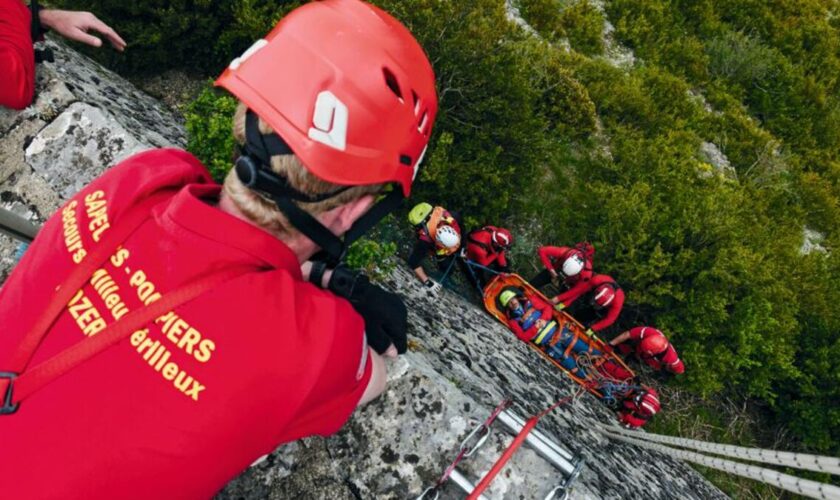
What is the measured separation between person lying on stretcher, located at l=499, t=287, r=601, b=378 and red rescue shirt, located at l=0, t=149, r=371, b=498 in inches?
248

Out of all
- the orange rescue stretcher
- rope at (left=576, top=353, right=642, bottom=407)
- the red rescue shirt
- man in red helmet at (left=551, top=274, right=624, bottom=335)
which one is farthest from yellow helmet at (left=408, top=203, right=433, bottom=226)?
the red rescue shirt

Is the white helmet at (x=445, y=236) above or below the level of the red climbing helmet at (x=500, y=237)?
above

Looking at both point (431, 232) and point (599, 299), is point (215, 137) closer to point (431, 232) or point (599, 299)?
point (431, 232)

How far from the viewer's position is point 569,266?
24.6ft

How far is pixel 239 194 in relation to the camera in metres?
1.74

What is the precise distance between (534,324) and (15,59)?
21.8ft

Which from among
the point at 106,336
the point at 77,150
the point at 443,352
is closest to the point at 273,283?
the point at 106,336

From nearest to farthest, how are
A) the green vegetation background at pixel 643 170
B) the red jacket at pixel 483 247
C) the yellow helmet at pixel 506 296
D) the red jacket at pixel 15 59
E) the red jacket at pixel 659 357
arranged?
the red jacket at pixel 15 59
the green vegetation background at pixel 643 170
the red jacket at pixel 659 357
the red jacket at pixel 483 247
the yellow helmet at pixel 506 296

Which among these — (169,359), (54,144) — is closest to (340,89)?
(169,359)

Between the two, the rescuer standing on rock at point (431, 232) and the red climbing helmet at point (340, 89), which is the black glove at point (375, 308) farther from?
the rescuer standing on rock at point (431, 232)

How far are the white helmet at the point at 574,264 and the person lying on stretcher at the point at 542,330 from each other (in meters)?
0.74

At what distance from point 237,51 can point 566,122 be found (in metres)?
5.79

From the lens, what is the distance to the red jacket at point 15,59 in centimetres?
318

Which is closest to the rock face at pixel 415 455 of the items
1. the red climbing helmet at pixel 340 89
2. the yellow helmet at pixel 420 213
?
the red climbing helmet at pixel 340 89
